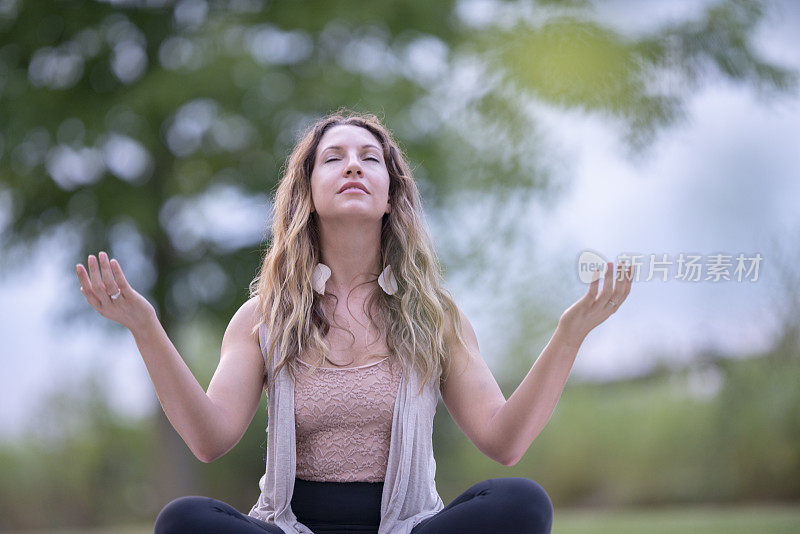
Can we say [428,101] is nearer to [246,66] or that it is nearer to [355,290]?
[246,66]

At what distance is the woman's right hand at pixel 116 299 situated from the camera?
1641mm

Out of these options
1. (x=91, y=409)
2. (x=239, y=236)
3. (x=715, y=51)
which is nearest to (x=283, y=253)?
(x=239, y=236)

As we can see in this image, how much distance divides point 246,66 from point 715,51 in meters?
3.28

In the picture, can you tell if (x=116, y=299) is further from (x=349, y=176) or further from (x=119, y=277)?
(x=349, y=176)

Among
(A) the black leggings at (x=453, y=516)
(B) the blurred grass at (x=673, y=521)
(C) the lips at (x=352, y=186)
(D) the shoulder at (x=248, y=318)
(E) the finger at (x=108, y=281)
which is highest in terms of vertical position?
(C) the lips at (x=352, y=186)

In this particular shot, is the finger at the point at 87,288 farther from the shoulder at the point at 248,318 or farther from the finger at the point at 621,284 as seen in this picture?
the finger at the point at 621,284

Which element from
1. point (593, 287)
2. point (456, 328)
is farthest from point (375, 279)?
point (593, 287)

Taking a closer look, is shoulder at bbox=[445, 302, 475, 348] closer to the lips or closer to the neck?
the neck

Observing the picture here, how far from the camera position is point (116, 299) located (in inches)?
65.9

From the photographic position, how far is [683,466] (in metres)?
7.52

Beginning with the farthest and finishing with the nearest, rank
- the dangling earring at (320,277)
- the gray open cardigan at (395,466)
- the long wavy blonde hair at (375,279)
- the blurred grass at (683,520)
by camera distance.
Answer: the blurred grass at (683,520) → the dangling earring at (320,277) → the long wavy blonde hair at (375,279) → the gray open cardigan at (395,466)

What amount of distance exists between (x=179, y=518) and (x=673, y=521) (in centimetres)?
552

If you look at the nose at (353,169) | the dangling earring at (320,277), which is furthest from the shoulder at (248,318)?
the nose at (353,169)

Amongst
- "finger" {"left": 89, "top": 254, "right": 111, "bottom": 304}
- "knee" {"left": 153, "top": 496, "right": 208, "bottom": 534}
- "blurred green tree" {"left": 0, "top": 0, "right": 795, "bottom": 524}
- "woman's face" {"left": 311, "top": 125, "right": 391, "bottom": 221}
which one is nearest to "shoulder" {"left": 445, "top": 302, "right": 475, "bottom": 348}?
"woman's face" {"left": 311, "top": 125, "right": 391, "bottom": 221}
